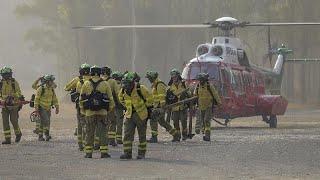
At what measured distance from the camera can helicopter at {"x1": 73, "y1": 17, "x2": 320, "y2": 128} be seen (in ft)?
93.1

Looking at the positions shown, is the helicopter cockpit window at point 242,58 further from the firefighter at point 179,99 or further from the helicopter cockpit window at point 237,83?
the firefighter at point 179,99

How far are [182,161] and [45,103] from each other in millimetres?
7944

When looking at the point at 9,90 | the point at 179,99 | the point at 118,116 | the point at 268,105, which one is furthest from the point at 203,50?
the point at 9,90

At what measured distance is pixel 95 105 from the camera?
56.4ft

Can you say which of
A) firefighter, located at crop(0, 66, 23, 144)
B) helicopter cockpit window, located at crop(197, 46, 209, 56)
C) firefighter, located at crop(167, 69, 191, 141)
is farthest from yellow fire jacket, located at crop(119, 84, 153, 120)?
helicopter cockpit window, located at crop(197, 46, 209, 56)

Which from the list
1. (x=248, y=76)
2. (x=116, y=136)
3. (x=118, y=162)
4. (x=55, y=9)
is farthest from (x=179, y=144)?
(x=55, y=9)

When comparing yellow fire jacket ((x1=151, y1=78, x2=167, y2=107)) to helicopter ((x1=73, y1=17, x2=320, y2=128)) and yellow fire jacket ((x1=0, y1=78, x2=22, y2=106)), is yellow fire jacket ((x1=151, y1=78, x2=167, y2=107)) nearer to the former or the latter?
yellow fire jacket ((x1=0, y1=78, x2=22, y2=106))

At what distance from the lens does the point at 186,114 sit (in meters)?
23.0

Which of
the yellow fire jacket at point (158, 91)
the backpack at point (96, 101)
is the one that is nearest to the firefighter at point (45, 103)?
the yellow fire jacket at point (158, 91)

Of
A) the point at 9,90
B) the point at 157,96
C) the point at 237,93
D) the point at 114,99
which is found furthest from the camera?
the point at 237,93

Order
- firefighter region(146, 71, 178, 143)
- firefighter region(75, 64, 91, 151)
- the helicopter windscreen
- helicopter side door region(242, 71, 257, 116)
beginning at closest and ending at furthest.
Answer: firefighter region(75, 64, 91, 151), firefighter region(146, 71, 178, 143), the helicopter windscreen, helicopter side door region(242, 71, 257, 116)

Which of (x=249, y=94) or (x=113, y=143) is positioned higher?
(x=249, y=94)

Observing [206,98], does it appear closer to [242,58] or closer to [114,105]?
[114,105]

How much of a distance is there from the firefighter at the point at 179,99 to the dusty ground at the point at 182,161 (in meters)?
0.61
